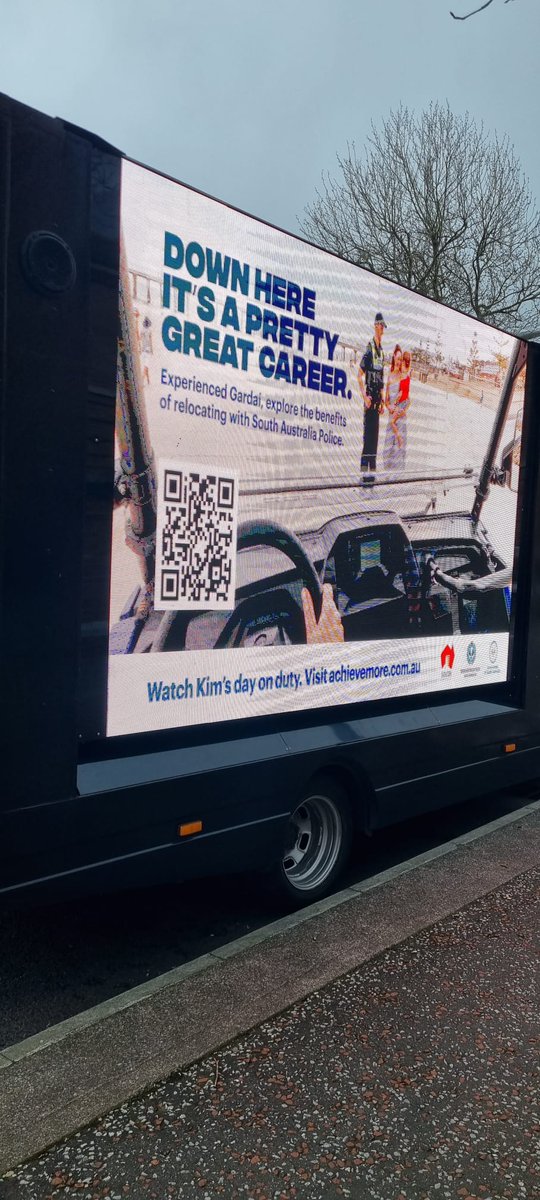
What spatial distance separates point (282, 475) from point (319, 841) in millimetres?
1868

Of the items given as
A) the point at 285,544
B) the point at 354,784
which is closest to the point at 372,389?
the point at 285,544

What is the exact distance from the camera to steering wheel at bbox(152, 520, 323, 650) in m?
3.64

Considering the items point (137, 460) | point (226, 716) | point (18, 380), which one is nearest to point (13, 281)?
point (18, 380)

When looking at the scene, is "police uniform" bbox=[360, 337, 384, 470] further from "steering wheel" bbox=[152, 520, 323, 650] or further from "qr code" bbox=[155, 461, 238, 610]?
"qr code" bbox=[155, 461, 238, 610]

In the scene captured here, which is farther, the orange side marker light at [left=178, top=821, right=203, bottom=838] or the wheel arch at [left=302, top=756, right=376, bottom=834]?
the wheel arch at [left=302, top=756, right=376, bottom=834]

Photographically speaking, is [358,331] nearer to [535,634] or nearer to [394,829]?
[535,634]

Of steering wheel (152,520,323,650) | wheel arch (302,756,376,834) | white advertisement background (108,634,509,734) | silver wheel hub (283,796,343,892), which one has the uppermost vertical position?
steering wheel (152,520,323,650)

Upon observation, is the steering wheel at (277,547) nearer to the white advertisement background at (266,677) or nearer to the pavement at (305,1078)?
the white advertisement background at (266,677)

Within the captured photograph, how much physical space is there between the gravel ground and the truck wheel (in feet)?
2.89

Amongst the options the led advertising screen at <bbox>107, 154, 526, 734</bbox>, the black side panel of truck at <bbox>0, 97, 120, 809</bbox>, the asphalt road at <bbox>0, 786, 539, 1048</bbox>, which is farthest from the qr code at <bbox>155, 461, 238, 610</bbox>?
the asphalt road at <bbox>0, 786, 539, 1048</bbox>

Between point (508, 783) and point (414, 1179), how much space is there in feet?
12.1

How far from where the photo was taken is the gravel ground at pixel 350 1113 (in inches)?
97.7

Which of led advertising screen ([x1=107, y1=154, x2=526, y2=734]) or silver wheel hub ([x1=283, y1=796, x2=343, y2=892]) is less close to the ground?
led advertising screen ([x1=107, y1=154, x2=526, y2=734])

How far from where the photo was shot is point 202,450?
12.2 feet
